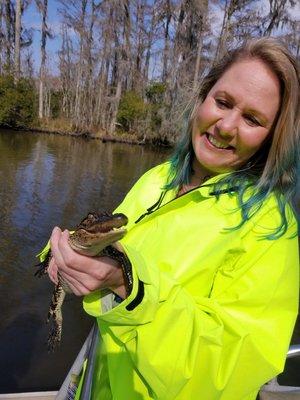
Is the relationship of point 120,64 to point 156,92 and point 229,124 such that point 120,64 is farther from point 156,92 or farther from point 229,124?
point 229,124

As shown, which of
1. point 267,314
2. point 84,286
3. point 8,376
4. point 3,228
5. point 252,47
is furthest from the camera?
point 3,228

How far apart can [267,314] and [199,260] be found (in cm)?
31

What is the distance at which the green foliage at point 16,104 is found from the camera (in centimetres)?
2788

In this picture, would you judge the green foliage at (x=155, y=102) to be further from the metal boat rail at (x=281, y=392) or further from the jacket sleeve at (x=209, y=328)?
the jacket sleeve at (x=209, y=328)

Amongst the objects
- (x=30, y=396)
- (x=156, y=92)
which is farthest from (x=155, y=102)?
(x=30, y=396)

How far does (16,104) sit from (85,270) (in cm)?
2923

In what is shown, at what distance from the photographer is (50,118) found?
1250 inches

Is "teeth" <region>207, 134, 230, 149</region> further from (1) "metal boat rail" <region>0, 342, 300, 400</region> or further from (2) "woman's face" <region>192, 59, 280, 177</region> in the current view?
(1) "metal boat rail" <region>0, 342, 300, 400</region>

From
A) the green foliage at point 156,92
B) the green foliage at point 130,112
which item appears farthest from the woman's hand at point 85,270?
the green foliage at point 156,92

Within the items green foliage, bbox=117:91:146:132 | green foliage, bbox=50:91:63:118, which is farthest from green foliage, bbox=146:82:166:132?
green foliage, bbox=50:91:63:118

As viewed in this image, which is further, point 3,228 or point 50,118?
point 50,118

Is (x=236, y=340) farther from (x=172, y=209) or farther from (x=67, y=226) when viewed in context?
(x=67, y=226)

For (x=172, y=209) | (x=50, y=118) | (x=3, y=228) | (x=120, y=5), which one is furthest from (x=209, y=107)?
(x=120, y=5)

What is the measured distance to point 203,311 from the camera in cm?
148
